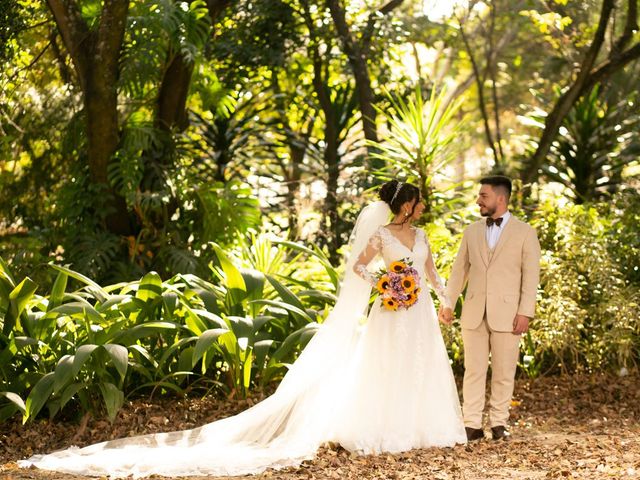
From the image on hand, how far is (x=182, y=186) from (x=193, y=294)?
2.86 metres

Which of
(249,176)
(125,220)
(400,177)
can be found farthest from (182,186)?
(249,176)

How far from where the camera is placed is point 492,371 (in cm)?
603

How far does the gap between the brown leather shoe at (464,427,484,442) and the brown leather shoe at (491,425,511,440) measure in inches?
2.9

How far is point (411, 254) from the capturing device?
6008 mm

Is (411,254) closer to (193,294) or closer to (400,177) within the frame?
(193,294)

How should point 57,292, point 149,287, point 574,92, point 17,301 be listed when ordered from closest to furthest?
point 17,301 → point 57,292 → point 149,287 → point 574,92

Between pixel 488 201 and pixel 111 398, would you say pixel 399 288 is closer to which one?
pixel 488 201

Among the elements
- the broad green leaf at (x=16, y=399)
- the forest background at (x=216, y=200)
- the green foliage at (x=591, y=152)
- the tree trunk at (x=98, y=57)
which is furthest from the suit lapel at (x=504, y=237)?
the green foliage at (x=591, y=152)

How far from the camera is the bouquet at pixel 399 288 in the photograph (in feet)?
19.2

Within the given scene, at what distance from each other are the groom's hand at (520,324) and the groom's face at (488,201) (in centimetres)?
66

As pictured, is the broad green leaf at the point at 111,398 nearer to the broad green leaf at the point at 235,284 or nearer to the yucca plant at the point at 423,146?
the broad green leaf at the point at 235,284

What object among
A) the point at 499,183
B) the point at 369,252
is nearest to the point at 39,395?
the point at 369,252

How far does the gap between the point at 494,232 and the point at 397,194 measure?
A: 66 centimetres

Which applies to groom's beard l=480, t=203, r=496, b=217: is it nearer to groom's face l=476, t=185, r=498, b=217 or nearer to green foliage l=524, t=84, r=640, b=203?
groom's face l=476, t=185, r=498, b=217
